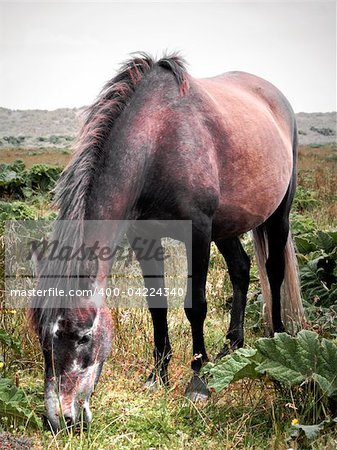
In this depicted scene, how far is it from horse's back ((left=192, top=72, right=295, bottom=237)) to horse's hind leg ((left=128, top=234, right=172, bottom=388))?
1.53 ft

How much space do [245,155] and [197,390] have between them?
1608 millimetres

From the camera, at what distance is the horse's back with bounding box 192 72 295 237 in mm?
3943

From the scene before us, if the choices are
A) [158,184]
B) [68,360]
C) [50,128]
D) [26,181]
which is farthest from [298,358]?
[50,128]

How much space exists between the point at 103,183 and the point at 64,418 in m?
1.19

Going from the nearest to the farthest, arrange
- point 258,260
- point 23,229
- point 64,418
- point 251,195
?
point 64,418, point 251,195, point 258,260, point 23,229

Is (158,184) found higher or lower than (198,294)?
higher

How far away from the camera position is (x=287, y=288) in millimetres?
4930

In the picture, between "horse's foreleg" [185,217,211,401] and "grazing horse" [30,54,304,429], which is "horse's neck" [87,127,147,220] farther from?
"horse's foreleg" [185,217,211,401]

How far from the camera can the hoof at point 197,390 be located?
3.49 meters

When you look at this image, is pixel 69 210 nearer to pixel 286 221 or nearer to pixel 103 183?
pixel 103 183

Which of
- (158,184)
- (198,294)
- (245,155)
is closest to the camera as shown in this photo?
(158,184)

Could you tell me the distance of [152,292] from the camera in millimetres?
3926

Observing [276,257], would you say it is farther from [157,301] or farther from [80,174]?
[80,174]

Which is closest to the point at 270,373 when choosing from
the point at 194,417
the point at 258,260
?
the point at 194,417
